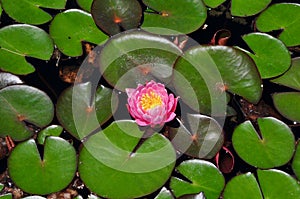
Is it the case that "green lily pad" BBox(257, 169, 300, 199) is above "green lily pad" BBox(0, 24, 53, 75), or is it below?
below

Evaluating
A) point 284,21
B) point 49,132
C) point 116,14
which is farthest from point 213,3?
point 49,132

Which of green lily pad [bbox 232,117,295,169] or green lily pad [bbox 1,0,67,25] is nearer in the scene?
green lily pad [bbox 232,117,295,169]

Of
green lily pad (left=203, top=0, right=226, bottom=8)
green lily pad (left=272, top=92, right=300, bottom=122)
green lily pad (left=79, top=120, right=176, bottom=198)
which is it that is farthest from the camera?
green lily pad (left=203, top=0, right=226, bottom=8)

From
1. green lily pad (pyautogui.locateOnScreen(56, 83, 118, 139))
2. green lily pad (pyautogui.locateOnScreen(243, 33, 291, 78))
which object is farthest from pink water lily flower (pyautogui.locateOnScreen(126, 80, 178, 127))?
green lily pad (pyautogui.locateOnScreen(243, 33, 291, 78))

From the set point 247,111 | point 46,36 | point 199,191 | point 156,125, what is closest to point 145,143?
point 156,125

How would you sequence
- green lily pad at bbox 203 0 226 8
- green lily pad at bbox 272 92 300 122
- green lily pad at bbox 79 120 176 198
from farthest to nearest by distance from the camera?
1. green lily pad at bbox 203 0 226 8
2. green lily pad at bbox 272 92 300 122
3. green lily pad at bbox 79 120 176 198

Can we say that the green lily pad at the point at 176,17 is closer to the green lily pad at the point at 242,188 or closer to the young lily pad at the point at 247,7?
the young lily pad at the point at 247,7

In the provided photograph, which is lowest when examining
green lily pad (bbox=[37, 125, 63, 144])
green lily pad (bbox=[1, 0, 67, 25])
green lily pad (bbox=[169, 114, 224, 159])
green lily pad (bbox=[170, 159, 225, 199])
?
green lily pad (bbox=[170, 159, 225, 199])

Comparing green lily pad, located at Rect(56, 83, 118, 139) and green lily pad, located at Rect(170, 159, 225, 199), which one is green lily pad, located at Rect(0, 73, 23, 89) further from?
green lily pad, located at Rect(170, 159, 225, 199)
